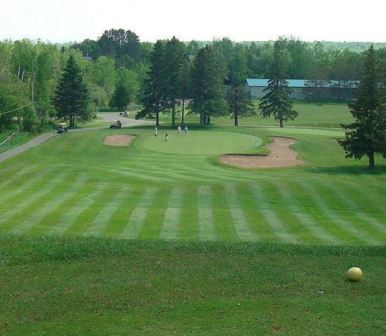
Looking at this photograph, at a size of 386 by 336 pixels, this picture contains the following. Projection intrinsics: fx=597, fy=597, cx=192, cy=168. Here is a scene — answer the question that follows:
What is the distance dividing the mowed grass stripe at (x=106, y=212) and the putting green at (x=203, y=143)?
19.0 meters

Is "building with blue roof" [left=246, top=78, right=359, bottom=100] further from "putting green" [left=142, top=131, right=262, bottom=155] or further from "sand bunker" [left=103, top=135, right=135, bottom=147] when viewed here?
"sand bunker" [left=103, top=135, right=135, bottom=147]

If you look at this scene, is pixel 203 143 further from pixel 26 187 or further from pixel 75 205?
pixel 75 205

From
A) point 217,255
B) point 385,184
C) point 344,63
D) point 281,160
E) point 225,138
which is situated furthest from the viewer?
point 344,63

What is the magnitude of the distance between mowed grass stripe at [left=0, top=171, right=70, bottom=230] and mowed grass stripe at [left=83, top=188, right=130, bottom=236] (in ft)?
10.8

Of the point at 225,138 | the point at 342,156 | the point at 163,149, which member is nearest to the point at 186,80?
the point at 225,138

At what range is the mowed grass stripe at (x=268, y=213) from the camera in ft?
74.5

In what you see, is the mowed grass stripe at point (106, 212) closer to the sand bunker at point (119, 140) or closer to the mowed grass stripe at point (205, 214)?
the mowed grass stripe at point (205, 214)

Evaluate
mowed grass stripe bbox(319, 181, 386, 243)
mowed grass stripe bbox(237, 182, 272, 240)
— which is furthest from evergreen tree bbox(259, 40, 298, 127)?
mowed grass stripe bbox(237, 182, 272, 240)

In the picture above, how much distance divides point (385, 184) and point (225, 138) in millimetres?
24604

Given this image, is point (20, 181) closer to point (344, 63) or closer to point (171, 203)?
point (171, 203)

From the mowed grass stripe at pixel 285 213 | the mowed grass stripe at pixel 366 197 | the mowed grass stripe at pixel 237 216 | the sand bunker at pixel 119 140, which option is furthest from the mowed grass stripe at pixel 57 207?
the sand bunker at pixel 119 140

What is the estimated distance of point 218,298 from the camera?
38.1ft

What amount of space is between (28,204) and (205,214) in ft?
30.1

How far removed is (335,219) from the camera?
88.3 ft
